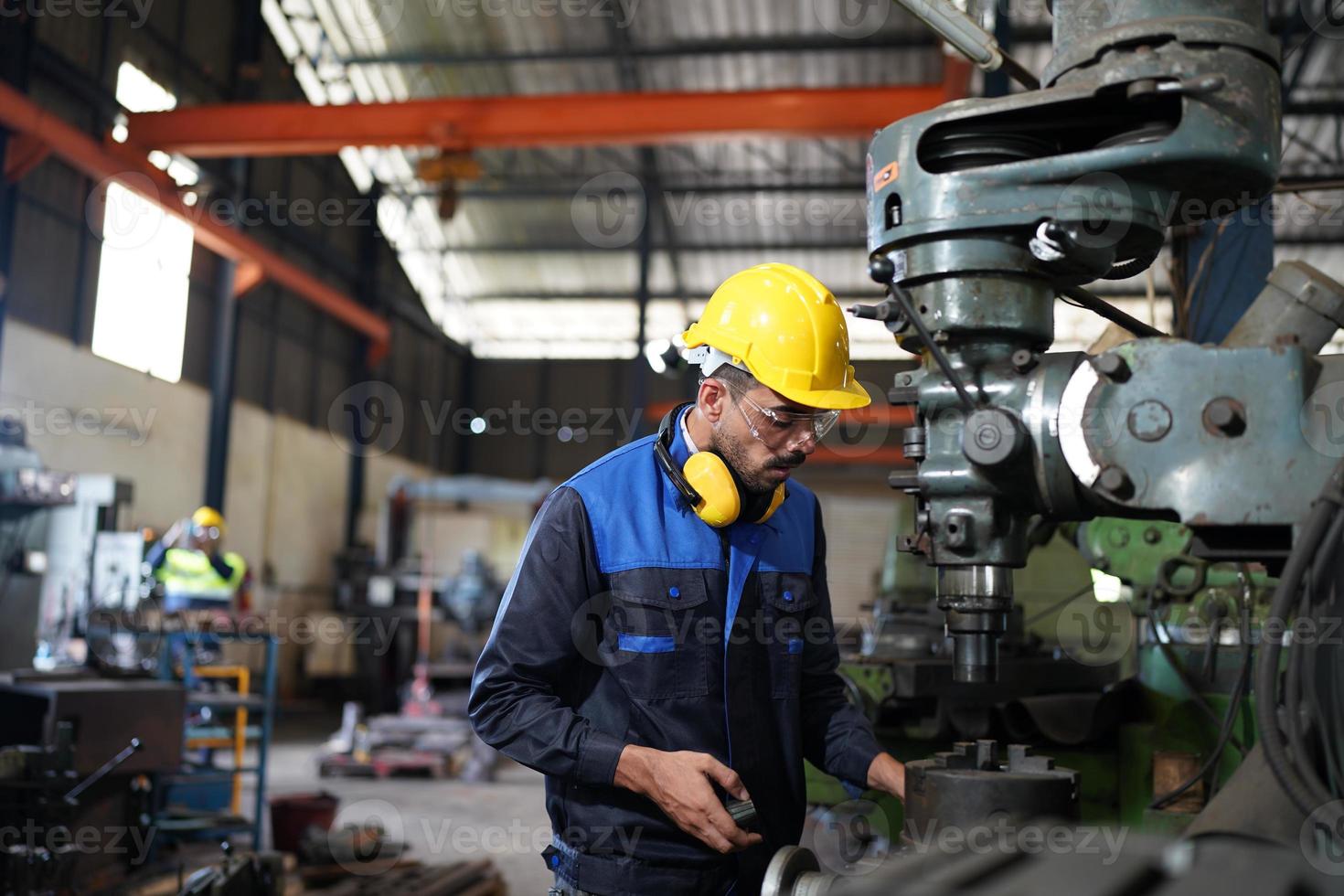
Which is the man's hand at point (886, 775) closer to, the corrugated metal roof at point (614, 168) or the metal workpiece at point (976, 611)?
the metal workpiece at point (976, 611)

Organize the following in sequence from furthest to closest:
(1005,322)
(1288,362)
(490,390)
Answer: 1. (490,390)
2. (1005,322)
3. (1288,362)

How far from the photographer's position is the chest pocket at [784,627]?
159 centimetres

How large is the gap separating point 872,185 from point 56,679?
417 centimetres

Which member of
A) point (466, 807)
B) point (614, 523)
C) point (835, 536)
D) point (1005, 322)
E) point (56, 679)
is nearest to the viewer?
point (1005, 322)

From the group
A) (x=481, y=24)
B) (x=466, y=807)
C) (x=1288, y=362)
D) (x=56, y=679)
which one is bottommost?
(x=466, y=807)

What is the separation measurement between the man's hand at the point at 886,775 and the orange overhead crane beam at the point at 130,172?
21.6ft

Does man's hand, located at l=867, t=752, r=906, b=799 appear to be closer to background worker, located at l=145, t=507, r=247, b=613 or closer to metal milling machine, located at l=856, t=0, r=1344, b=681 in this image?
metal milling machine, located at l=856, t=0, r=1344, b=681

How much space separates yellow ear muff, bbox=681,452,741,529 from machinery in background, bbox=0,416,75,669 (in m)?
4.71

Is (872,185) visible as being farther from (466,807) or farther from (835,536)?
(835,536)

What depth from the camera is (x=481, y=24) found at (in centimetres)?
1034

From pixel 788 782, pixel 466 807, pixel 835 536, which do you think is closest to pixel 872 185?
pixel 788 782

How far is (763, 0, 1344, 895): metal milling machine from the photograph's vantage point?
36.1 inches

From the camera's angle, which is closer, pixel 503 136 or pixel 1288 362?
pixel 1288 362

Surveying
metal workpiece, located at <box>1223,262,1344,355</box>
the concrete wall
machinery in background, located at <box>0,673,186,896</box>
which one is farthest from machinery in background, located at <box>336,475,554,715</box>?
metal workpiece, located at <box>1223,262,1344,355</box>
